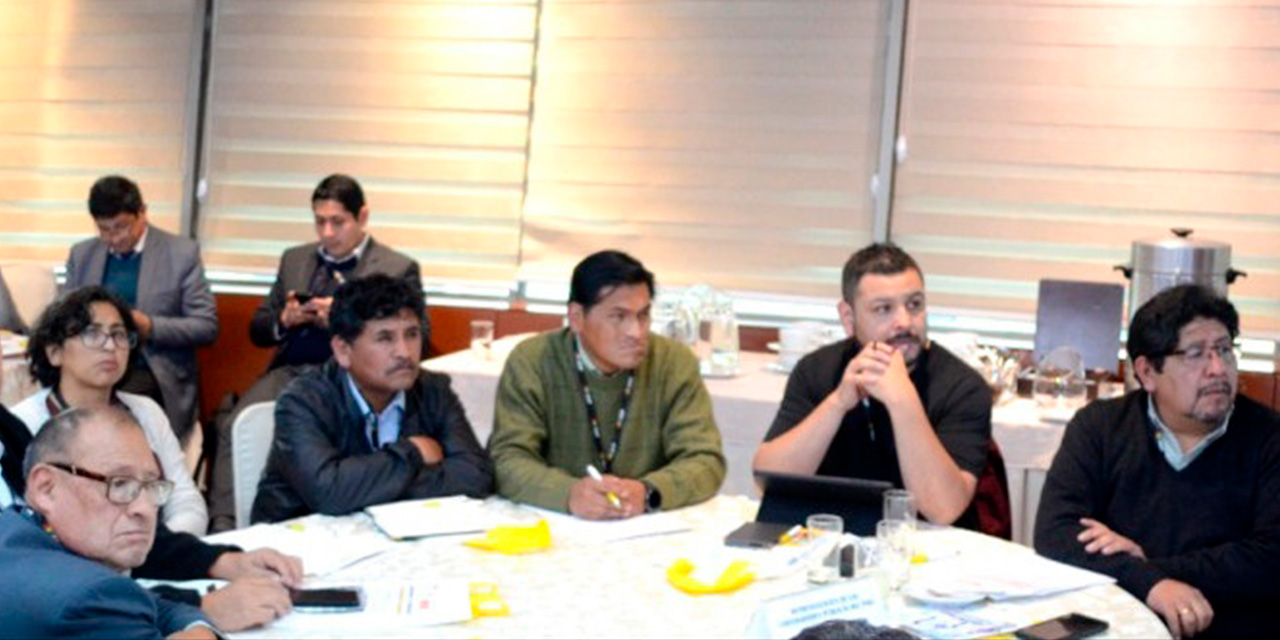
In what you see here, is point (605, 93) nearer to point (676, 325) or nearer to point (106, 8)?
point (676, 325)

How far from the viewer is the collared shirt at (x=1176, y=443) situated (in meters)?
3.87

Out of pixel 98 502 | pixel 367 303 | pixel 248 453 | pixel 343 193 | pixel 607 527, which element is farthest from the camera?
pixel 343 193

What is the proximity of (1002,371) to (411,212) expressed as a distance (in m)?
2.94

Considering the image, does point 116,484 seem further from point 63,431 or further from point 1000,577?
point 1000,577

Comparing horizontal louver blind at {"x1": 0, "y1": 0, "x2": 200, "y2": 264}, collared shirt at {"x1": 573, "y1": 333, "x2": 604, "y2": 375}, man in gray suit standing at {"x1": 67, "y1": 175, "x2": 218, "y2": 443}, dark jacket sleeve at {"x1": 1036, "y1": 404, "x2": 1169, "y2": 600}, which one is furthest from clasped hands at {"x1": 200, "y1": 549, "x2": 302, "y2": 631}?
horizontal louver blind at {"x1": 0, "y1": 0, "x2": 200, "y2": 264}

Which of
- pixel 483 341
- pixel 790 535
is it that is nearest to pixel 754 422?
pixel 483 341

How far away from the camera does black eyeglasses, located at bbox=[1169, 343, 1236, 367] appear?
3.86m

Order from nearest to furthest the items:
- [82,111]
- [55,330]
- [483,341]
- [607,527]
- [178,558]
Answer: [178,558]
[607,527]
[55,330]
[483,341]
[82,111]

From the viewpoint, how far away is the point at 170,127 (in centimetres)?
772

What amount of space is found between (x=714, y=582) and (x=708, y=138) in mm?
4174

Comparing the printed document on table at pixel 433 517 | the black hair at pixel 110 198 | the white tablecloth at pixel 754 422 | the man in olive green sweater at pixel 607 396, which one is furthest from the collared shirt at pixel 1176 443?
the black hair at pixel 110 198

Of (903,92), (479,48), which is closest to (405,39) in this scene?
(479,48)

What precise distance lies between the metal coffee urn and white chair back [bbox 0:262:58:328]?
4.13 m

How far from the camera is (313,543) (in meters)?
3.49
